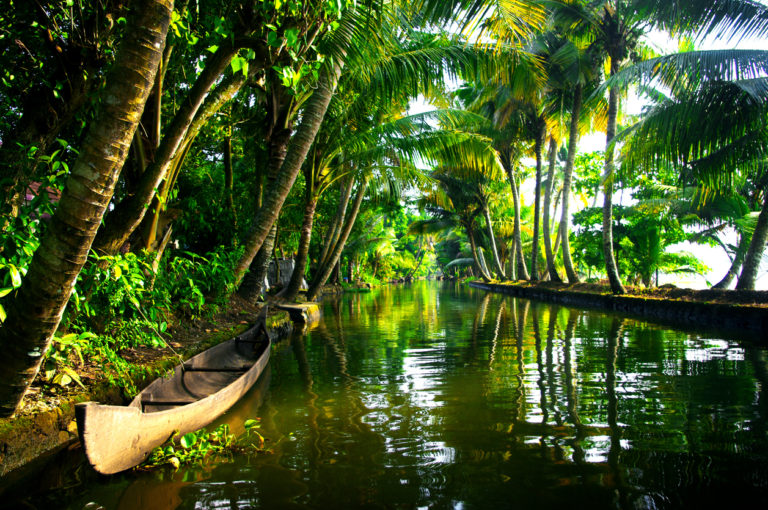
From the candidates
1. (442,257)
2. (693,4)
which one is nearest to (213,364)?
(693,4)

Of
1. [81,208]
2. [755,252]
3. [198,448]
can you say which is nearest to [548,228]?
[755,252]

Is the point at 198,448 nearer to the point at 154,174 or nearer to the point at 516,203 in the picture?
the point at 154,174

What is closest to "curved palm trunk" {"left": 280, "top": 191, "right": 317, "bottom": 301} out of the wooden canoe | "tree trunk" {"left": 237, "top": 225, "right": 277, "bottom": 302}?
"tree trunk" {"left": 237, "top": 225, "right": 277, "bottom": 302}

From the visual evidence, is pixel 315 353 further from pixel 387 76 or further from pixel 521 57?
pixel 521 57

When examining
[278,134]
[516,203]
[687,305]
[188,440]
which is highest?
[516,203]

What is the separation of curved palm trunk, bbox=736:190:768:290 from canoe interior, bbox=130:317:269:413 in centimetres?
993

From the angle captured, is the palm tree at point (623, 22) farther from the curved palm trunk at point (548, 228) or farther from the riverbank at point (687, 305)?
the curved palm trunk at point (548, 228)

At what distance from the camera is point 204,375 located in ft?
17.1

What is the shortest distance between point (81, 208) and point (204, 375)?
297 cm

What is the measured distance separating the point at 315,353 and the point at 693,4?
33.1ft

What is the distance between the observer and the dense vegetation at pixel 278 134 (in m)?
3.03

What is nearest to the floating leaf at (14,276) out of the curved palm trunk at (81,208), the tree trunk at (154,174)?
the curved palm trunk at (81,208)

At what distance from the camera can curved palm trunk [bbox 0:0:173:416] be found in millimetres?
2754

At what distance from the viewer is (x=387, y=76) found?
9039 millimetres
